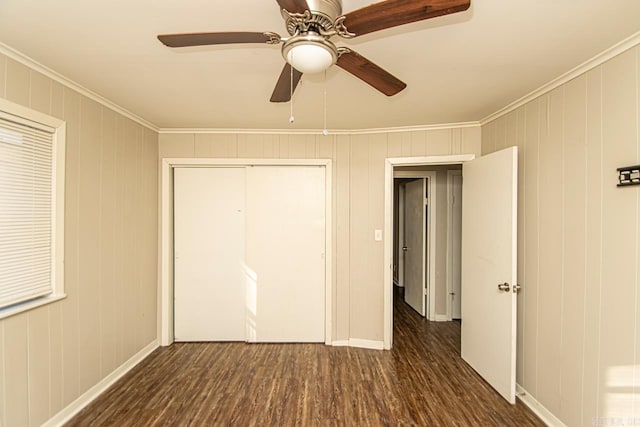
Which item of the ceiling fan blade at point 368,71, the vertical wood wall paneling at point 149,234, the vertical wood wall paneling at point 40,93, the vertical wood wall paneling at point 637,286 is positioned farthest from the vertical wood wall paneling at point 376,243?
the vertical wood wall paneling at point 40,93

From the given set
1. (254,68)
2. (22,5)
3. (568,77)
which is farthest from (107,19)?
(568,77)

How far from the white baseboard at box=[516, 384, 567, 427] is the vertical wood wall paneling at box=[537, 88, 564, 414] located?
4cm

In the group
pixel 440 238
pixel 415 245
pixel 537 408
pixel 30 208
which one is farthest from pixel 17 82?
pixel 415 245

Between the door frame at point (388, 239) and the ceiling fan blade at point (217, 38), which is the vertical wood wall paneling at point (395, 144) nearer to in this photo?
the door frame at point (388, 239)

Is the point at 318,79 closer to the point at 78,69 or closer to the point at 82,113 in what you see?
the point at 78,69

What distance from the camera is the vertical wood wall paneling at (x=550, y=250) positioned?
6.61 feet

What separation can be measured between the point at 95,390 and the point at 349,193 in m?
2.82

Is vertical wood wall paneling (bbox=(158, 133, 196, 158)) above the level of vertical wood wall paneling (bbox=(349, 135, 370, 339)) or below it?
above

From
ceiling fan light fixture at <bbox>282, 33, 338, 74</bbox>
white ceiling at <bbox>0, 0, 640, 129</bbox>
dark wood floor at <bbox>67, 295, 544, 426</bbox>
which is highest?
white ceiling at <bbox>0, 0, 640, 129</bbox>

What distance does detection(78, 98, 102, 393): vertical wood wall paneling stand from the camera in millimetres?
2234

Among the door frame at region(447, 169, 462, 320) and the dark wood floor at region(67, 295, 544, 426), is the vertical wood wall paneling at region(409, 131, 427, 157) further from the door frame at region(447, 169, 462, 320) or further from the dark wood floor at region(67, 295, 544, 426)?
the dark wood floor at region(67, 295, 544, 426)

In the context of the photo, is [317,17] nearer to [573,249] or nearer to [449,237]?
[573,249]

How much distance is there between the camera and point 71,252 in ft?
7.07

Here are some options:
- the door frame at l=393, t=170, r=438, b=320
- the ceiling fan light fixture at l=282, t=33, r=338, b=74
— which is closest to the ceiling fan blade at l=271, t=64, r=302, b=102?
the ceiling fan light fixture at l=282, t=33, r=338, b=74
